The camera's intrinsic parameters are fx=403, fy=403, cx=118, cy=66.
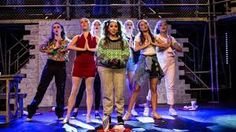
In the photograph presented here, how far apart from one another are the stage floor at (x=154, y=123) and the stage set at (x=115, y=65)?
0.06 ft

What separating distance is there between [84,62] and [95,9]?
4.11m

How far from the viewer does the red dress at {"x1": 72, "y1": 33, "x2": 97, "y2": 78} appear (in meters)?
7.79

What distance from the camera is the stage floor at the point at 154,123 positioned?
710cm

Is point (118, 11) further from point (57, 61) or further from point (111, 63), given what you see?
point (111, 63)

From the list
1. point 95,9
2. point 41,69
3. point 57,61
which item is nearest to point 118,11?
point 95,9

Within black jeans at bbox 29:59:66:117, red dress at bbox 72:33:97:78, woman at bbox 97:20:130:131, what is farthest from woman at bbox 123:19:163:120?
black jeans at bbox 29:59:66:117

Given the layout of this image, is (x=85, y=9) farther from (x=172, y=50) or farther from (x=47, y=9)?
(x=172, y=50)

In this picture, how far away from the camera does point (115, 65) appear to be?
6688 millimetres

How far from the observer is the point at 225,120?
8.05 metres

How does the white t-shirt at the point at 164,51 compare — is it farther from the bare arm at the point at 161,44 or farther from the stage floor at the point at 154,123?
the stage floor at the point at 154,123

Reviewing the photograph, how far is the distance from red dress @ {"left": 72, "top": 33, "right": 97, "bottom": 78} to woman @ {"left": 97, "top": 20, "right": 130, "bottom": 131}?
3.31ft

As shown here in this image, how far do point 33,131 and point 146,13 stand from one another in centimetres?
601

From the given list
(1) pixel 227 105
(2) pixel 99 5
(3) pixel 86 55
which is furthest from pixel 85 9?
(1) pixel 227 105

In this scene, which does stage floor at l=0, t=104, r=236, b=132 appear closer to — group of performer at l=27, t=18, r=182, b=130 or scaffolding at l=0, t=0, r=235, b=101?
group of performer at l=27, t=18, r=182, b=130
